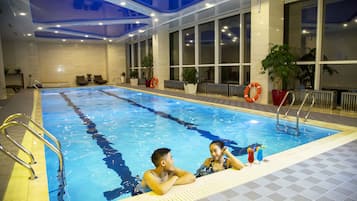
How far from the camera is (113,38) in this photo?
1788cm

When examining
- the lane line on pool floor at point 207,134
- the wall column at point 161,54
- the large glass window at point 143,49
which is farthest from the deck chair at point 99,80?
the lane line on pool floor at point 207,134

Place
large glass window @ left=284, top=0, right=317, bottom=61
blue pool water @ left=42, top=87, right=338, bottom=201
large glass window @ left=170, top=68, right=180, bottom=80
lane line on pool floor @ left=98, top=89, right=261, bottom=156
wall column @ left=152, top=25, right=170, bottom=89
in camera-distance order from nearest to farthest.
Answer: blue pool water @ left=42, top=87, right=338, bottom=201
lane line on pool floor @ left=98, top=89, right=261, bottom=156
large glass window @ left=284, top=0, right=317, bottom=61
wall column @ left=152, top=25, right=170, bottom=89
large glass window @ left=170, top=68, right=180, bottom=80

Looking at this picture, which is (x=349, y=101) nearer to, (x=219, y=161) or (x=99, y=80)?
(x=219, y=161)

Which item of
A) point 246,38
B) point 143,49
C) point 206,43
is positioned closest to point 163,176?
point 246,38

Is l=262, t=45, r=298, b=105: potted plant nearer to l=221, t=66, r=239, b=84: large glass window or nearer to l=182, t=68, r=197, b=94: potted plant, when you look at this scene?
l=221, t=66, r=239, b=84: large glass window

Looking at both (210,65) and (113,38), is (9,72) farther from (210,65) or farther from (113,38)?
(210,65)

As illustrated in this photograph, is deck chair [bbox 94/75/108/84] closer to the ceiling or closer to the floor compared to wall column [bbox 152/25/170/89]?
closer to the floor

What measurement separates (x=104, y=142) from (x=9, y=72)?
1604 centimetres

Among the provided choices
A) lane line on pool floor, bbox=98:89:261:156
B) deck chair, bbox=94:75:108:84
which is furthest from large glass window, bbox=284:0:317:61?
deck chair, bbox=94:75:108:84

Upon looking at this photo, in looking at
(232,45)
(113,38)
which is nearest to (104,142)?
(232,45)

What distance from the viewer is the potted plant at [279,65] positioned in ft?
23.5

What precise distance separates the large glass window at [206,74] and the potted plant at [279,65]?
13.9ft

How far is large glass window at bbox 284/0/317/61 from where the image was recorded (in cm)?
764

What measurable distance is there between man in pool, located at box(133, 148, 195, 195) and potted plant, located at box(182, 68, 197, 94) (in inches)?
355
